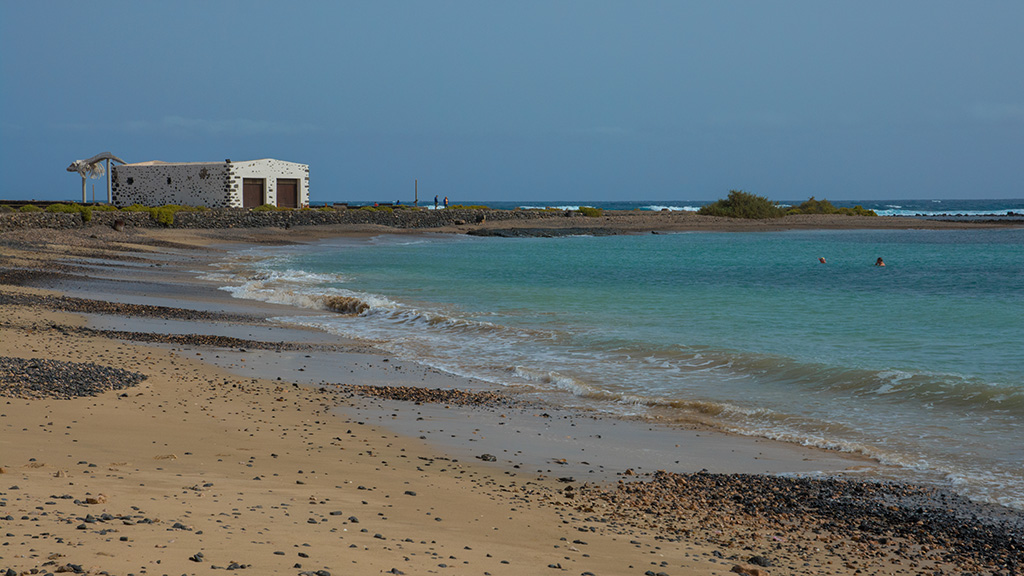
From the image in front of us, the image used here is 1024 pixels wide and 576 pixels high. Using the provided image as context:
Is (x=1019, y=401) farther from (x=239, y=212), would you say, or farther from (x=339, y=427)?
(x=239, y=212)

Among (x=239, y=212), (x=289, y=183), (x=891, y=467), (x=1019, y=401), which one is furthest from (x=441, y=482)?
(x=289, y=183)

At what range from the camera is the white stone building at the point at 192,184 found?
6481 cm

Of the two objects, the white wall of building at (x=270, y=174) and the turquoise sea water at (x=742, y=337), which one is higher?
the white wall of building at (x=270, y=174)

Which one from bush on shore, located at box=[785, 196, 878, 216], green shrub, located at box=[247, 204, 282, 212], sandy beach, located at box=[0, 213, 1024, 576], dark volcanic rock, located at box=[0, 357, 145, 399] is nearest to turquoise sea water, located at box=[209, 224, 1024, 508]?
sandy beach, located at box=[0, 213, 1024, 576]

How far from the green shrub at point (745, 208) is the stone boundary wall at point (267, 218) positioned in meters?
16.3

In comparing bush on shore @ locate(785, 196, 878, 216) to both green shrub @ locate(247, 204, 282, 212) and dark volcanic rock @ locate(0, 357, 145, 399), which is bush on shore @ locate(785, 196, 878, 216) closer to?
green shrub @ locate(247, 204, 282, 212)

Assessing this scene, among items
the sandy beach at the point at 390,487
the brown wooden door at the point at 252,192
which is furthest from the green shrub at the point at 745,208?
the sandy beach at the point at 390,487

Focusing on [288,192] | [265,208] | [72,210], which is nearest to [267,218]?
[265,208]

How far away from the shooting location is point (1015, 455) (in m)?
8.52

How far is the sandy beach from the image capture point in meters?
4.77

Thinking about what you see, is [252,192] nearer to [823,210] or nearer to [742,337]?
[742,337]

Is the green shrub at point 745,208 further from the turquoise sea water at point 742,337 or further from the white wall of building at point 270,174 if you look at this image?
the turquoise sea water at point 742,337

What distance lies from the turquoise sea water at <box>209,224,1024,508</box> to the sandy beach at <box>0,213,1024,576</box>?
118 cm

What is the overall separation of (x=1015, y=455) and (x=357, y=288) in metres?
19.4
